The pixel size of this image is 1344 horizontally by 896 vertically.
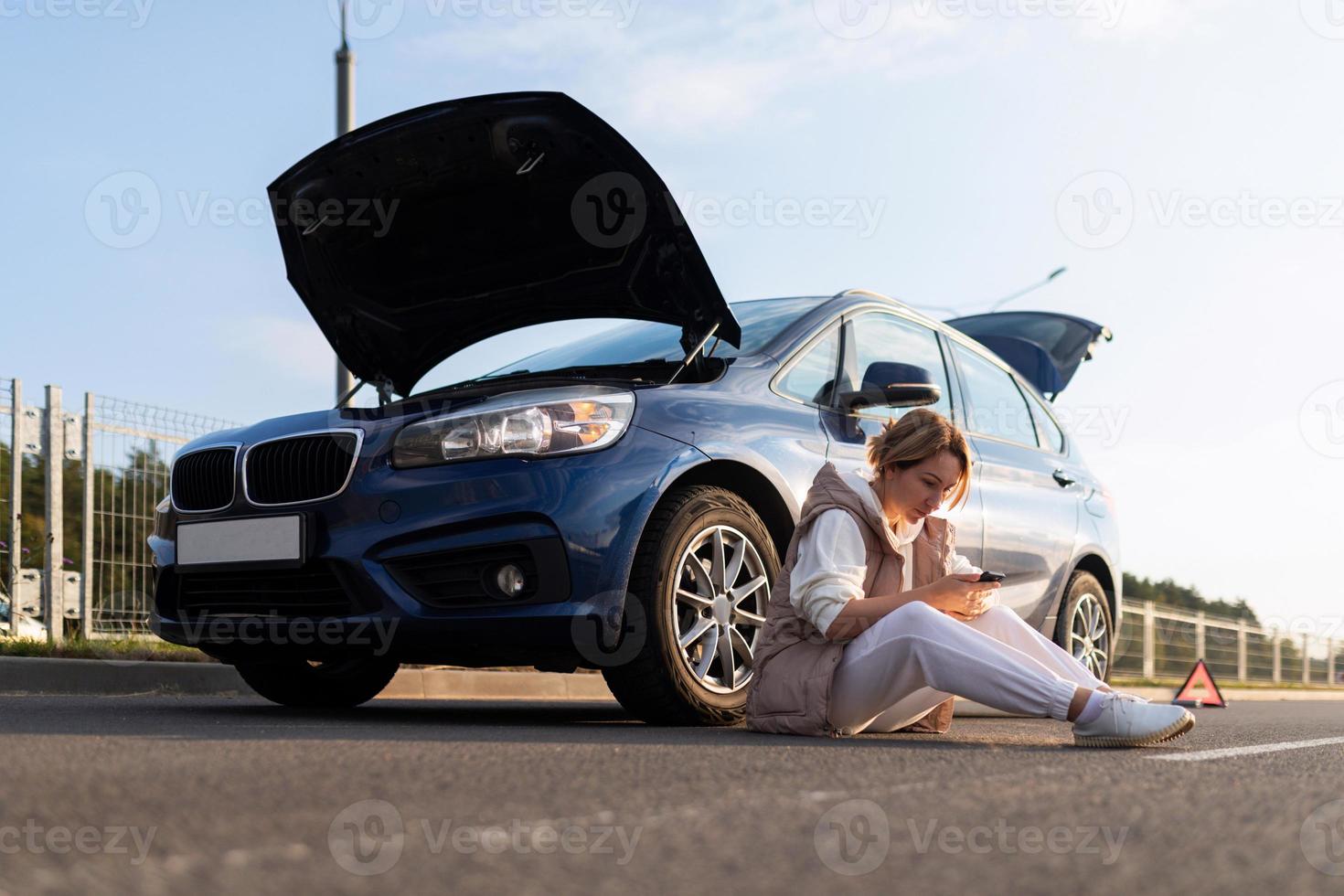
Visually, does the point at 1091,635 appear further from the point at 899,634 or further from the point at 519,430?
the point at 519,430

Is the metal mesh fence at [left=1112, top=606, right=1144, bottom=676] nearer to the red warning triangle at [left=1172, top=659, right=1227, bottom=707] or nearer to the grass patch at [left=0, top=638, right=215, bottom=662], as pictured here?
the red warning triangle at [left=1172, top=659, right=1227, bottom=707]

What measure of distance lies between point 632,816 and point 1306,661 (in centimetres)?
2711

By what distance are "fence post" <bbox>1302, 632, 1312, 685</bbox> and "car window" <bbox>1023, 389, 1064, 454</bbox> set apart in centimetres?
2141

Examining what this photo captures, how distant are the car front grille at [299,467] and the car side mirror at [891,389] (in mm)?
1870

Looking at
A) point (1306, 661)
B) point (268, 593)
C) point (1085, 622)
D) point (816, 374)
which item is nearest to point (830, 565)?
point (816, 374)

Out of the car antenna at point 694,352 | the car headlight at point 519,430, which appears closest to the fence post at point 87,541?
the car headlight at point 519,430

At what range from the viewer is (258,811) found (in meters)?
2.22

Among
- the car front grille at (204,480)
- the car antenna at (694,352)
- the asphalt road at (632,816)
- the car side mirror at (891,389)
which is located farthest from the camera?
the car side mirror at (891,389)

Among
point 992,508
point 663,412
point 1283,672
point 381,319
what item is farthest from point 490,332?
point 1283,672

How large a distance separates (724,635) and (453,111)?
202 cm

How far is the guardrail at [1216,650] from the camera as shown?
19.9 metres

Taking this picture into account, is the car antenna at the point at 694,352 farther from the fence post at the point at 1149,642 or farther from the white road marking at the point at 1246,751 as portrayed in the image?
the fence post at the point at 1149,642

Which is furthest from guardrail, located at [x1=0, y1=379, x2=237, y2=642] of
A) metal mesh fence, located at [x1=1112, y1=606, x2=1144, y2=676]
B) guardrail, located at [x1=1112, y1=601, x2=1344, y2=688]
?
metal mesh fence, located at [x1=1112, y1=606, x2=1144, y2=676]

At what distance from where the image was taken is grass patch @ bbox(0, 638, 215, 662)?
709cm
